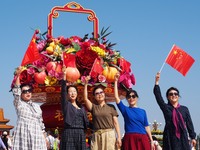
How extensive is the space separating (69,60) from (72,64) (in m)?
0.08

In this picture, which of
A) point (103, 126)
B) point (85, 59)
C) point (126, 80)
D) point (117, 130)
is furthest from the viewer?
point (126, 80)

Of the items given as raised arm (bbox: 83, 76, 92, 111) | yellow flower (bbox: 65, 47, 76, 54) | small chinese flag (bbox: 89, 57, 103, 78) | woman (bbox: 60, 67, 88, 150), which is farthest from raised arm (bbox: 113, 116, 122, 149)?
yellow flower (bbox: 65, 47, 76, 54)

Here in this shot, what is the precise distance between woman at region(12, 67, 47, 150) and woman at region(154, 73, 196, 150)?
1805 millimetres

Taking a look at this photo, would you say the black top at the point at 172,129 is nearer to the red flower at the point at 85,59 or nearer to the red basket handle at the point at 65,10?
the red flower at the point at 85,59

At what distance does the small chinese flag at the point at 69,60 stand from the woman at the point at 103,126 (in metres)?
0.73

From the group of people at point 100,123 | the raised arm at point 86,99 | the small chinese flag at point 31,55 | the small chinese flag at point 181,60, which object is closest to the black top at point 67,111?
the group of people at point 100,123

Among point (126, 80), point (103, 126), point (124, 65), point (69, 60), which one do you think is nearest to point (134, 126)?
point (103, 126)

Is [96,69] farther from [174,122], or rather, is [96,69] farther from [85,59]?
[174,122]

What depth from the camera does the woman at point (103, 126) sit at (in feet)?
19.5

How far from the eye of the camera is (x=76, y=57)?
686cm

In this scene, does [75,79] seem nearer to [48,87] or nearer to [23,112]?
[48,87]

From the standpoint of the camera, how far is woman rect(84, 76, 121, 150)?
593 centimetres

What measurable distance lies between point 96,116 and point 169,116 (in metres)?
1.08

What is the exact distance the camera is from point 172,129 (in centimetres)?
601
